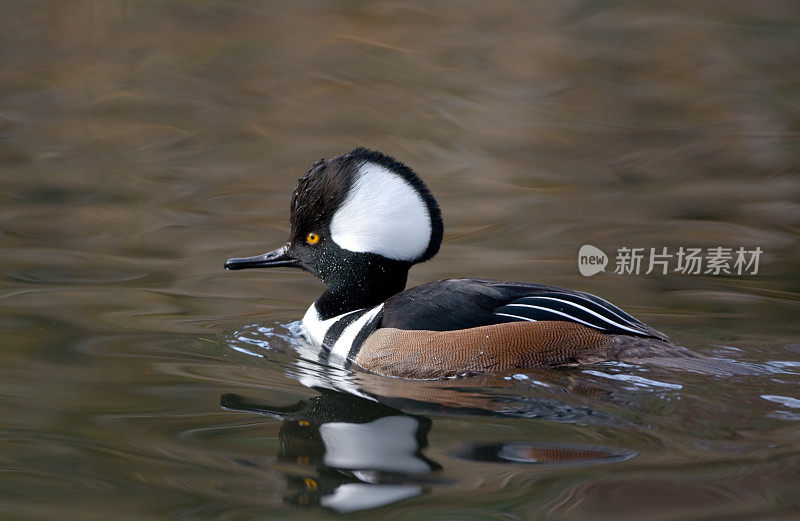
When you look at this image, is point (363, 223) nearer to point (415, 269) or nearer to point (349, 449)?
point (349, 449)

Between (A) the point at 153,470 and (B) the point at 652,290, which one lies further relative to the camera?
(B) the point at 652,290

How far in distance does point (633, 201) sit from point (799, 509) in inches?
256

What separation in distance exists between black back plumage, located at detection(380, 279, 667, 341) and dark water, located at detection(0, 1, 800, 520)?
309mm

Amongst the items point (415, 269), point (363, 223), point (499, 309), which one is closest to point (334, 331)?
point (363, 223)

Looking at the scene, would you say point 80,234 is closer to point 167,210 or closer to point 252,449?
point 167,210

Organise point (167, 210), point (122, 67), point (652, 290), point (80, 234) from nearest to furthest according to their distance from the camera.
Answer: point (652, 290), point (80, 234), point (167, 210), point (122, 67)

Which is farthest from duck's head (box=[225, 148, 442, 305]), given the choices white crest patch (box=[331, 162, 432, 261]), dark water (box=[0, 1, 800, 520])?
dark water (box=[0, 1, 800, 520])

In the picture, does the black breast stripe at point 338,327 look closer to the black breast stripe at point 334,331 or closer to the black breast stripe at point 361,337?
the black breast stripe at point 334,331

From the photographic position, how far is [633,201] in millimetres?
9891

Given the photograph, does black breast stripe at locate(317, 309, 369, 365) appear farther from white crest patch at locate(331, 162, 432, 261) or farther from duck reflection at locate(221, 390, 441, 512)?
duck reflection at locate(221, 390, 441, 512)

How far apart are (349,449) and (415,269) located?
3.60 metres

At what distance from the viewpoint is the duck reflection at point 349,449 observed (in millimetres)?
3791

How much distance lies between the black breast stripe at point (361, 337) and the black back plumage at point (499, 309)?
0.28ft

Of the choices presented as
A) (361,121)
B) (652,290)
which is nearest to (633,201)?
(652,290)
